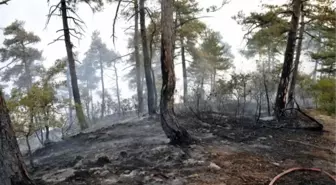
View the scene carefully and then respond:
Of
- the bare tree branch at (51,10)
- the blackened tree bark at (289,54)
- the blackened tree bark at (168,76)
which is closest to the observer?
the blackened tree bark at (168,76)

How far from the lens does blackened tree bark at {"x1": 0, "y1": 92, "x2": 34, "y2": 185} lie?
4.43 metres

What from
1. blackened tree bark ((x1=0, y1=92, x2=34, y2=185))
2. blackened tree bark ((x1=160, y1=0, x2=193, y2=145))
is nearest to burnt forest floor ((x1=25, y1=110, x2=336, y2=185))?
blackened tree bark ((x1=160, y1=0, x2=193, y2=145))

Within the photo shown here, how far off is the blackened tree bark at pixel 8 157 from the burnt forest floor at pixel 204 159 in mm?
805

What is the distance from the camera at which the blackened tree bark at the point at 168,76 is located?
21.7 feet

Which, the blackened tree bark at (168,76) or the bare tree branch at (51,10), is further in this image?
the bare tree branch at (51,10)

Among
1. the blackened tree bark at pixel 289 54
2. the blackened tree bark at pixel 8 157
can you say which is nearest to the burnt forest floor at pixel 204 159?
the blackened tree bark at pixel 8 157

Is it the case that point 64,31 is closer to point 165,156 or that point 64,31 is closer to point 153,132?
point 153,132

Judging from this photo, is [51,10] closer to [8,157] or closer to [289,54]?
[8,157]

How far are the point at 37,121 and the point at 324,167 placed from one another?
273 inches

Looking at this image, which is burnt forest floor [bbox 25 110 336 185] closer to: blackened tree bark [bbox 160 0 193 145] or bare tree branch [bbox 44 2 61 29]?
blackened tree bark [bbox 160 0 193 145]

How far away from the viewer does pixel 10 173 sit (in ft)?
14.8

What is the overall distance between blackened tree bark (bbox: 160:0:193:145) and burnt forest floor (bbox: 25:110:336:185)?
1.20 ft

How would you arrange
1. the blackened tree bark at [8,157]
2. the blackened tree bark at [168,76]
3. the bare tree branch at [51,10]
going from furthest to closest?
the bare tree branch at [51,10], the blackened tree bark at [168,76], the blackened tree bark at [8,157]

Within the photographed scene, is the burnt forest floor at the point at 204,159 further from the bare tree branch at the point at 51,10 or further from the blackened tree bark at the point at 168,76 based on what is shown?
the bare tree branch at the point at 51,10
